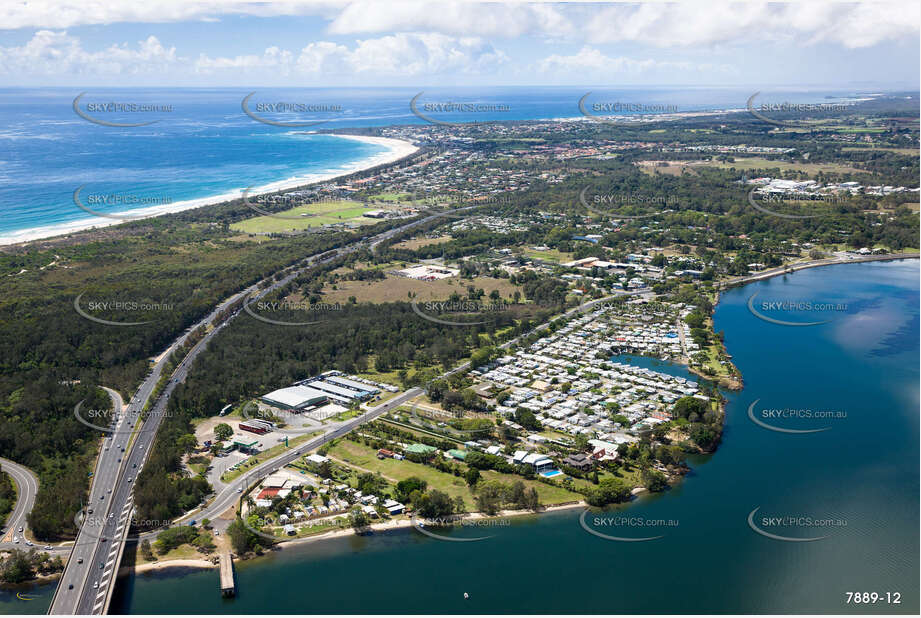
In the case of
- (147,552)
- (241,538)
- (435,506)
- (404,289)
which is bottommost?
(147,552)

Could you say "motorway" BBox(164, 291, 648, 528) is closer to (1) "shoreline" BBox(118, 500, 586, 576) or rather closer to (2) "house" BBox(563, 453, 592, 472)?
(1) "shoreline" BBox(118, 500, 586, 576)

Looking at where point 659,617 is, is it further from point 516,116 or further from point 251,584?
point 516,116

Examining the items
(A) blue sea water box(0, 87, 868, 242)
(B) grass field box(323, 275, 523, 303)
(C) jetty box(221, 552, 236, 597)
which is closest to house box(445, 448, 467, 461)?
(C) jetty box(221, 552, 236, 597)

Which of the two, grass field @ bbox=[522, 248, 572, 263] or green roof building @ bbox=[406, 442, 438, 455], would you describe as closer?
green roof building @ bbox=[406, 442, 438, 455]

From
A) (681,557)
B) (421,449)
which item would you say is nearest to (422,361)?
(421,449)

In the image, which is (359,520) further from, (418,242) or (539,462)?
(418,242)

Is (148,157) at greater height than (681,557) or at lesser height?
greater

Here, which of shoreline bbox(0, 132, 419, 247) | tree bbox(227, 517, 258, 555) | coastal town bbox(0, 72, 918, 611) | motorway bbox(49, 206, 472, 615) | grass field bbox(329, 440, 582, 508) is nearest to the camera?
motorway bbox(49, 206, 472, 615)

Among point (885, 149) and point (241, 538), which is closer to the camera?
point (241, 538)
